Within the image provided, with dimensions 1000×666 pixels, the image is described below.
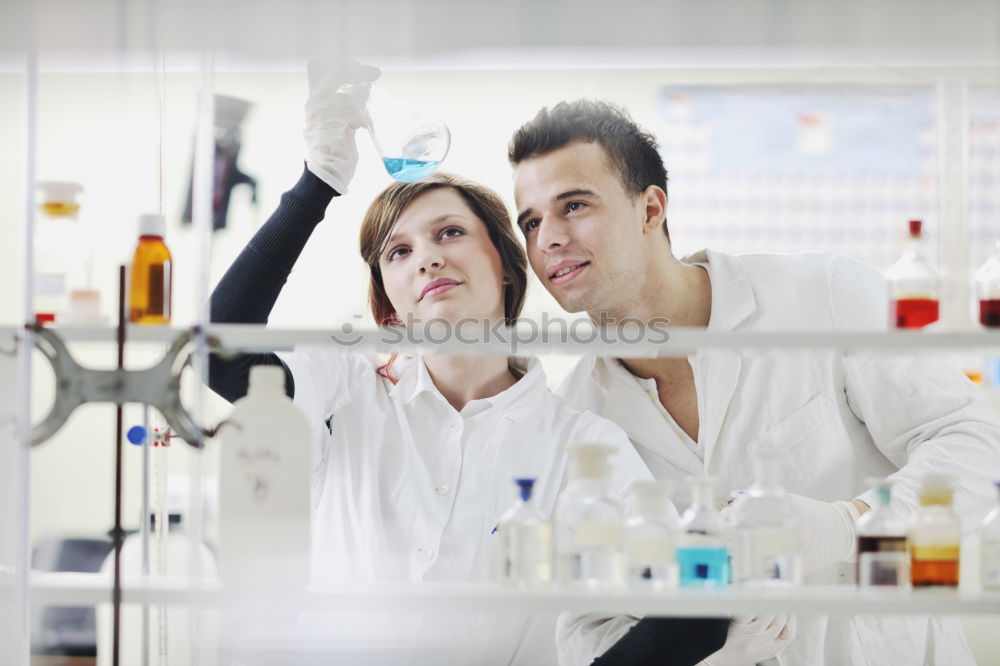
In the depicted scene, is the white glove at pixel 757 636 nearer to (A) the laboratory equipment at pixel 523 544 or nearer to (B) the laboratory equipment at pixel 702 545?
(B) the laboratory equipment at pixel 702 545

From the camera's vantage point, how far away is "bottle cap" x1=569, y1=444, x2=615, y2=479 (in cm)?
123

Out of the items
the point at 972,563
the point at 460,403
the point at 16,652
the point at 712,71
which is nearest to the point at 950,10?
the point at 712,71

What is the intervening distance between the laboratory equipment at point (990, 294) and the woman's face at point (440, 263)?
2.87ft

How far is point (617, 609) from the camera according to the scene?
1.17 m

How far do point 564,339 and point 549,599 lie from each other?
35 cm

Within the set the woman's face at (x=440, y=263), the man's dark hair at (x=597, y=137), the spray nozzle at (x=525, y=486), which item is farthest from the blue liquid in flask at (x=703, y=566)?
the man's dark hair at (x=597, y=137)

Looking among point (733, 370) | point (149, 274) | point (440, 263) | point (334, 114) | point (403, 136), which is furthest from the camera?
point (733, 370)

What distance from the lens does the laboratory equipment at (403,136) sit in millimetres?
1511

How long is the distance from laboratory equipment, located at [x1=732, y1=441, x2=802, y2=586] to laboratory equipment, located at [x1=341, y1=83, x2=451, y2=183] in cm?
76

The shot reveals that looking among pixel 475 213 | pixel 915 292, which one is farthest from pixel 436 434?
pixel 915 292

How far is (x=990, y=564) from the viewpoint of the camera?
4.06 feet

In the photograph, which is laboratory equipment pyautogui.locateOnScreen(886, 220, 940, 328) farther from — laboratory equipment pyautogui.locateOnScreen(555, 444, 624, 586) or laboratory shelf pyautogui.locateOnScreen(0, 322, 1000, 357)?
laboratory equipment pyautogui.locateOnScreen(555, 444, 624, 586)

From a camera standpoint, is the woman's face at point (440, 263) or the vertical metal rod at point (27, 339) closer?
the vertical metal rod at point (27, 339)

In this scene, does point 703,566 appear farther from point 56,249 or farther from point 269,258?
point 56,249
